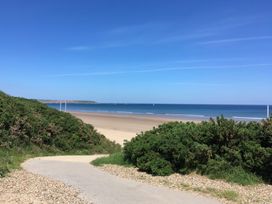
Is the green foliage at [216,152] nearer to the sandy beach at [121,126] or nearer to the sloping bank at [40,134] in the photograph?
the sloping bank at [40,134]

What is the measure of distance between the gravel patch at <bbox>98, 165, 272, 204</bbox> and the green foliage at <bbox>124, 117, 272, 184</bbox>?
251 mm

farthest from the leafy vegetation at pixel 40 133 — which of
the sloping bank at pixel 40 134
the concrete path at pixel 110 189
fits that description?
the concrete path at pixel 110 189

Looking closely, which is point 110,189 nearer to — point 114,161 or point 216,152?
point 216,152

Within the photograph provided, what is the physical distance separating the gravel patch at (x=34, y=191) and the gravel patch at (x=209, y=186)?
192 centimetres

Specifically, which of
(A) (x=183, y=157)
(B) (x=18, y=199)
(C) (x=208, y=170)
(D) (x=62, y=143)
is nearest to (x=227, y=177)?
(C) (x=208, y=170)

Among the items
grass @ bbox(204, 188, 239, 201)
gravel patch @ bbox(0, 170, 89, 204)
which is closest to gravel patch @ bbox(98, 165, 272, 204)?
grass @ bbox(204, 188, 239, 201)

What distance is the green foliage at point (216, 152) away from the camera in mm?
9562

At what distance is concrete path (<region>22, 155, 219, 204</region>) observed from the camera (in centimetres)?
767

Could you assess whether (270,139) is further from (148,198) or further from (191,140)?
(148,198)

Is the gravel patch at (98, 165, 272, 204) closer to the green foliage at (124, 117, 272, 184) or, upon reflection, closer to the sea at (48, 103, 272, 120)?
the green foliage at (124, 117, 272, 184)

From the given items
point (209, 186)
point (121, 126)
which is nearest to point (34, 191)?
point (209, 186)

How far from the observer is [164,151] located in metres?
10.3

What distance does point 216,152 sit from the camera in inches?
404

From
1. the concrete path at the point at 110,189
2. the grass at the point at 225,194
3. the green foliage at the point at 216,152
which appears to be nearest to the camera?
the concrete path at the point at 110,189
